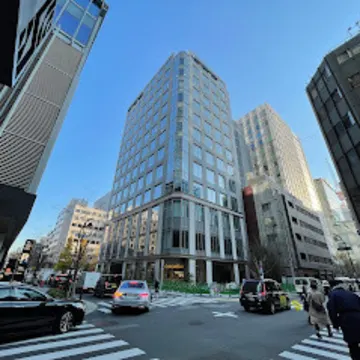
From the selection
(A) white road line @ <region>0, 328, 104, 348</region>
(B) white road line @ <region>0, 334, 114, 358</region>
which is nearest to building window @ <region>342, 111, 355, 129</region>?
(B) white road line @ <region>0, 334, 114, 358</region>

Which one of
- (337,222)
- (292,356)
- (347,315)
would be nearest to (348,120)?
(347,315)

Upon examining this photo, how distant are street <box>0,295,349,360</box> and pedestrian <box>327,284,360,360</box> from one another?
6.11 ft

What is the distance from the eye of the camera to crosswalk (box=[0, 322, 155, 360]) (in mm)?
4930

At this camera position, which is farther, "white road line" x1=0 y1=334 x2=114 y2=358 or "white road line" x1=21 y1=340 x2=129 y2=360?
"white road line" x1=0 y1=334 x2=114 y2=358

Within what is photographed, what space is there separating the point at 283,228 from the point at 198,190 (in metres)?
23.2

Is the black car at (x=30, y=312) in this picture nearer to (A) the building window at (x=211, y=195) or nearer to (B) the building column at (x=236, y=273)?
(A) the building window at (x=211, y=195)

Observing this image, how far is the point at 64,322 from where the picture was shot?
7066mm

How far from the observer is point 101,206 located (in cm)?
11325

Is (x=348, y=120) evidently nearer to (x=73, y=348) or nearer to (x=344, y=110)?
(x=344, y=110)

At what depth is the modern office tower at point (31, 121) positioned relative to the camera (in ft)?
34.0

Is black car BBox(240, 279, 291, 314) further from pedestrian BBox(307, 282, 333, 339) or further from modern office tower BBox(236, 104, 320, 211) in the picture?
modern office tower BBox(236, 104, 320, 211)

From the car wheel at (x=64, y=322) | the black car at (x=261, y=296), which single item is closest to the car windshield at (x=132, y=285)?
the car wheel at (x=64, y=322)

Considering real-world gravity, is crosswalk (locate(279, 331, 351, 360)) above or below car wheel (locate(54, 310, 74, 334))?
below

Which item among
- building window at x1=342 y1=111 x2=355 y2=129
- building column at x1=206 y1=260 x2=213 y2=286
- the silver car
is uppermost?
building window at x1=342 y1=111 x2=355 y2=129
